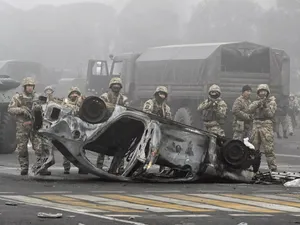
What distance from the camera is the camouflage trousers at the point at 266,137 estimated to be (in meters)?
15.3

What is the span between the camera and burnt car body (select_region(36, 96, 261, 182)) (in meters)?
12.3

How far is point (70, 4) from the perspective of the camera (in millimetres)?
71938

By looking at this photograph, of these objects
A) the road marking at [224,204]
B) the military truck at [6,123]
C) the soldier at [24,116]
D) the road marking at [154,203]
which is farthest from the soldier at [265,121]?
the military truck at [6,123]

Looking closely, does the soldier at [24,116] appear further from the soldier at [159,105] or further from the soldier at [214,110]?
the soldier at [214,110]

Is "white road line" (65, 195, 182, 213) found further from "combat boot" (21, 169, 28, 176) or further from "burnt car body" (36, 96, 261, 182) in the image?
"combat boot" (21, 169, 28, 176)

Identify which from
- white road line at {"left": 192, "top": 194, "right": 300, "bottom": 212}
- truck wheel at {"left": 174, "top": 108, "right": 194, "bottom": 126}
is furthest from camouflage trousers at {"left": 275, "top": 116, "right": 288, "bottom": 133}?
white road line at {"left": 192, "top": 194, "right": 300, "bottom": 212}

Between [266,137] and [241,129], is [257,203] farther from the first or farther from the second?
[241,129]

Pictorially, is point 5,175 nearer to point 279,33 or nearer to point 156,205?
point 156,205

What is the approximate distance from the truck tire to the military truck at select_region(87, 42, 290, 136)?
26.1 ft

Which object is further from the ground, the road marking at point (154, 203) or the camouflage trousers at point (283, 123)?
the camouflage trousers at point (283, 123)

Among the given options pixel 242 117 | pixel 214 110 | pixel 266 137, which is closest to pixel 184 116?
pixel 242 117

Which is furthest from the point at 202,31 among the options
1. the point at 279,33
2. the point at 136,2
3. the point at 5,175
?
the point at 5,175

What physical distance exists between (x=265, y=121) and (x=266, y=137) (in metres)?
0.29

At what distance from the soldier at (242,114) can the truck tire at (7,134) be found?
5.61m
